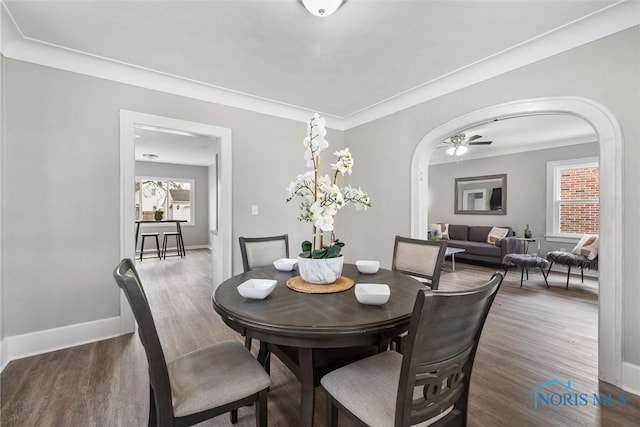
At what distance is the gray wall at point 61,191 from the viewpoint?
7.36 ft

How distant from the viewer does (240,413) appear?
1668mm

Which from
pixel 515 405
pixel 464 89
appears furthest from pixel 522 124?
pixel 515 405

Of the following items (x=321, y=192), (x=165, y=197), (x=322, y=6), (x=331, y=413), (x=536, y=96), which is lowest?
(x=331, y=413)

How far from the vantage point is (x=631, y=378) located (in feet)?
6.02

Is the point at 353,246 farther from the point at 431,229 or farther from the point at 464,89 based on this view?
the point at 431,229

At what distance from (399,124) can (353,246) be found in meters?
1.79

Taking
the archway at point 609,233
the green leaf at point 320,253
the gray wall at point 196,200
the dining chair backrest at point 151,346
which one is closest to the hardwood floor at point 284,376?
the archway at point 609,233

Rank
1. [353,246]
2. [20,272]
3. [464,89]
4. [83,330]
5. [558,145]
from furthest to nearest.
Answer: [558,145] → [353,246] → [464,89] → [83,330] → [20,272]

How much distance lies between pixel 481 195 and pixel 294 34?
6288 millimetres

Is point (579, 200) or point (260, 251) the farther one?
point (579, 200)

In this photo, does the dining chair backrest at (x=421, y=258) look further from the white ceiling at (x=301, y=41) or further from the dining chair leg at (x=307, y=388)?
the white ceiling at (x=301, y=41)

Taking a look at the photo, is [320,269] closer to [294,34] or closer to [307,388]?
[307,388]

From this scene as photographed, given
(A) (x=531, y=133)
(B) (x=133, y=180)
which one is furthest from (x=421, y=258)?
(A) (x=531, y=133)

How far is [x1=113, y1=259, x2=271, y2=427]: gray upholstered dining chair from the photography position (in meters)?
1.04
